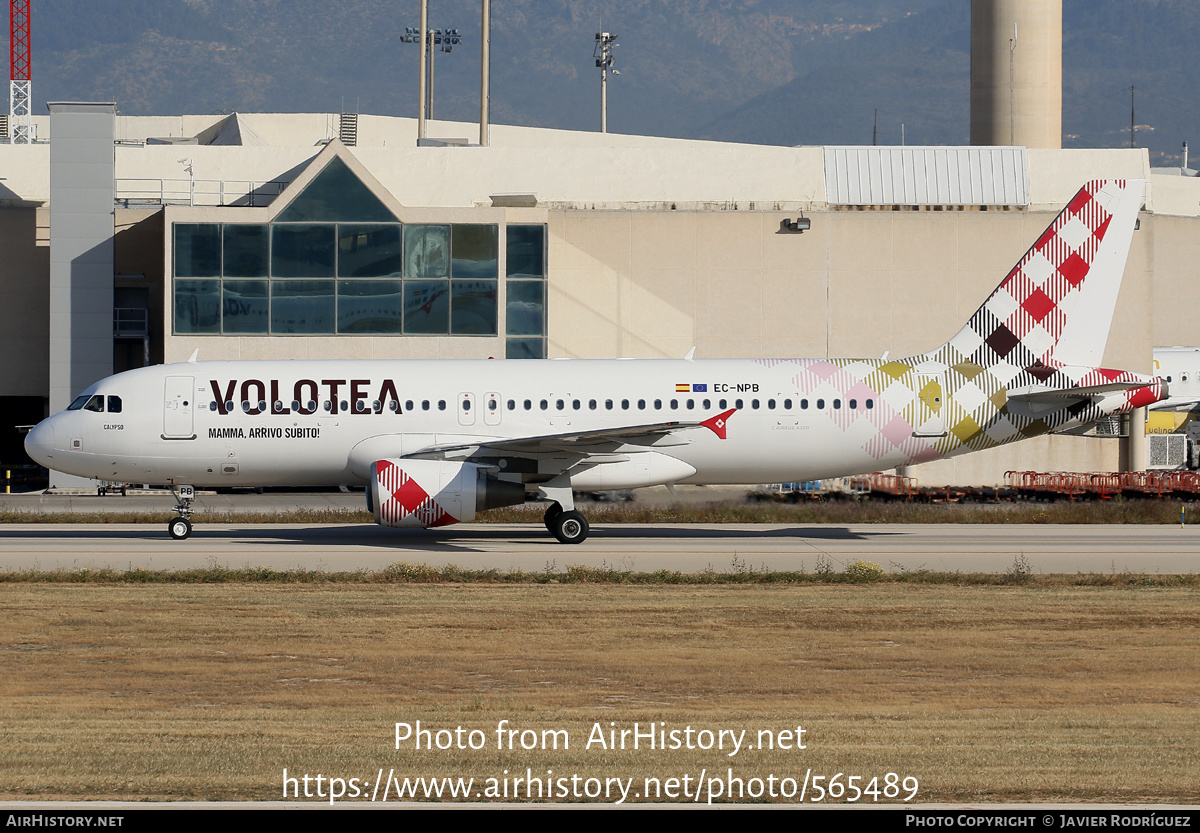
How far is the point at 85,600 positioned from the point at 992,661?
44.3 feet

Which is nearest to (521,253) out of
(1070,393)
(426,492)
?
(426,492)

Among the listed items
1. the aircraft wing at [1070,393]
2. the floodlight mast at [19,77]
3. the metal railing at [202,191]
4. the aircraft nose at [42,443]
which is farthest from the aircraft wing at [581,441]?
the floodlight mast at [19,77]

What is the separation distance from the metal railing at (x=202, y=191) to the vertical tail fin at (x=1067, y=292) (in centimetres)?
3337

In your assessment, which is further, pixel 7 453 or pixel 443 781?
pixel 7 453

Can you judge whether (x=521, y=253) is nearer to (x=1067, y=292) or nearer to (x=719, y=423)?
(x=719, y=423)

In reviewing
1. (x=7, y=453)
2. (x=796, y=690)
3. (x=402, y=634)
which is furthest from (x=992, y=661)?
(x=7, y=453)

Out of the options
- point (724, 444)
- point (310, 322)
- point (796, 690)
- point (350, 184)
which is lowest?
point (796, 690)

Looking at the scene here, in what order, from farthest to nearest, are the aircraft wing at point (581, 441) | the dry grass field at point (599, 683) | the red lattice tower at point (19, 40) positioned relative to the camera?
the red lattice tower at point (19, 40) < the aircraft wing at point (581, 441) < the dry grass field at point (599, 683)

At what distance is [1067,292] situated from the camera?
96.6ft

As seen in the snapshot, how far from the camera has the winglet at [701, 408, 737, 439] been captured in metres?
28.5

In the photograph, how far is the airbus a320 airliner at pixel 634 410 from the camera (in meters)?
28.4

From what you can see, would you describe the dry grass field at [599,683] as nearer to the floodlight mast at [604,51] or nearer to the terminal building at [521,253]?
the terminal building at [521,253]

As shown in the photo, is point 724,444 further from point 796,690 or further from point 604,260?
point 604,260

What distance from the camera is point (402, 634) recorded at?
17406 millimetres
